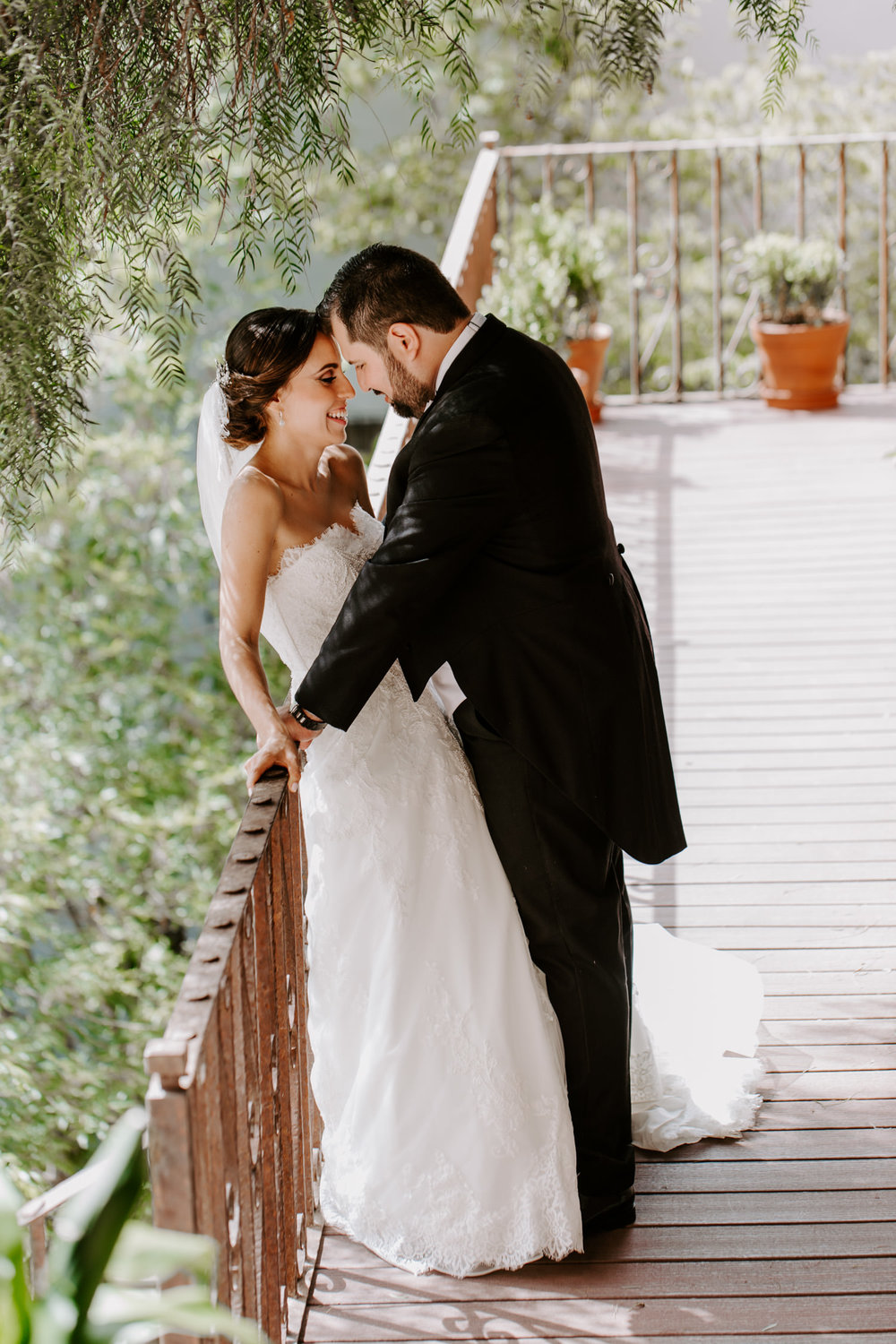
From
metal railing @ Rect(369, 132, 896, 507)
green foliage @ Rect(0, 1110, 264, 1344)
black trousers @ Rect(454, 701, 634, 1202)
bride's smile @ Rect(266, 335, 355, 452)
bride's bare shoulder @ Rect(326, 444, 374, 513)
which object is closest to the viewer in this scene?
green foliage @ Rect(0, 1110, 264, 1344)

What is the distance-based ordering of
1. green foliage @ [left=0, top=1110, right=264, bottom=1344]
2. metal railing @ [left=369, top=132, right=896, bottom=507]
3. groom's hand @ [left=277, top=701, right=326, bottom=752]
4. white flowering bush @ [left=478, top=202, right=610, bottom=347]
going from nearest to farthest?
1. green foliage @ [left=0, top=1110, right=264, bottom=1344]
2. groom's hand @ [left=277, top=701, right=326, bottom=752]
3. white flowering bush @ [left=478, top=202, right=610, bottom=347]
4. metal railing @ [left=369, top=132, right=896, bottom=507]

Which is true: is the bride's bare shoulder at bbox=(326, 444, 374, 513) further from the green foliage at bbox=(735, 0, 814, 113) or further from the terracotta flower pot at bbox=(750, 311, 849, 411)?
the terracotta flower pot at bbox=(750, 311, 849, 411)

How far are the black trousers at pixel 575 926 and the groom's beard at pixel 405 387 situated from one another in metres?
0.52

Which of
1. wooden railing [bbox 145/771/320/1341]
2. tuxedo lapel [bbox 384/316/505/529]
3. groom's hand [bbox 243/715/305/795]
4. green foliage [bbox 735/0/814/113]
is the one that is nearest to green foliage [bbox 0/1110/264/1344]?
wooden railing [bbox 145/771/320/1341]

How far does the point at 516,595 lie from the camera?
2.33 meters

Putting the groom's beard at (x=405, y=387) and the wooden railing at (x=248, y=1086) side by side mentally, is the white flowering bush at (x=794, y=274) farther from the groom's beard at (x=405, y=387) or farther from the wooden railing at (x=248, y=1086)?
the wooden railing at (x=248, y=1086)

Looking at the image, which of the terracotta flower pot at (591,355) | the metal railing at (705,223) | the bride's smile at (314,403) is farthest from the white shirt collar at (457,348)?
the metal railing at (705,223)

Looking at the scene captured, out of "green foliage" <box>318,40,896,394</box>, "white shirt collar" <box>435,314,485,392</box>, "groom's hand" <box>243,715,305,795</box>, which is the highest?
"green foliage" <box>318,40,896,394</box>

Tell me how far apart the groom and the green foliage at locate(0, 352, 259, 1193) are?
203 inches

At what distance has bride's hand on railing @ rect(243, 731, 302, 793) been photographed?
2.30m

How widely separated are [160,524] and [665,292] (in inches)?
198

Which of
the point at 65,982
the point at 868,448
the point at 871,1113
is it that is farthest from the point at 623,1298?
the point at 65,982

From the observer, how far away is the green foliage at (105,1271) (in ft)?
4.38

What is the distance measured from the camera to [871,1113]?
280 centimetres
